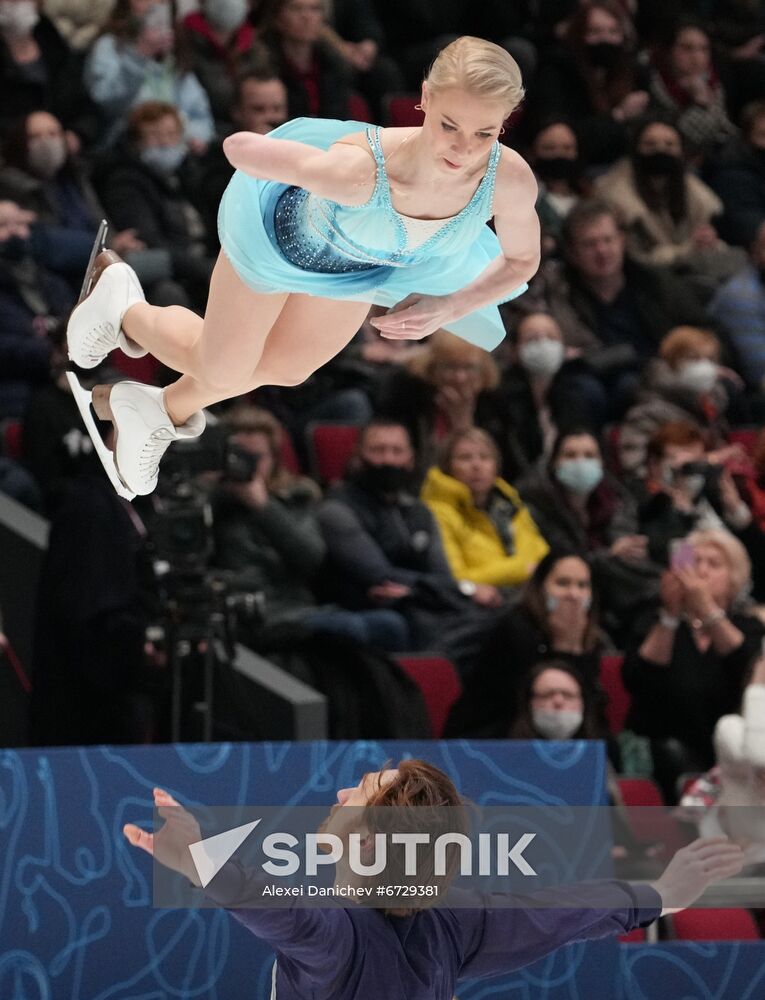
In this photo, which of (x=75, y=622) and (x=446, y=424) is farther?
(x=446, y=424)

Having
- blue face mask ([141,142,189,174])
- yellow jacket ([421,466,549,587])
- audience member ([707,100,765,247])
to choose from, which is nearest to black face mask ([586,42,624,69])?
audience member ([707,100,765,247])

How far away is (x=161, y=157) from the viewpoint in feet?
24.0

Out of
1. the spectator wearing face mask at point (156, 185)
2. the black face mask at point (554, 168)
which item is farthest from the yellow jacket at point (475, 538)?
the black face mask at point (554, 168)

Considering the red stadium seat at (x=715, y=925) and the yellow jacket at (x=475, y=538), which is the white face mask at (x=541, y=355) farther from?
the red stadium seat at (x=715, y=925)

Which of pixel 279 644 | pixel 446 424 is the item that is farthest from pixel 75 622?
pixel 446 424

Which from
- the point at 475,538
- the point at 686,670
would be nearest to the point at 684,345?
the point at 475,538

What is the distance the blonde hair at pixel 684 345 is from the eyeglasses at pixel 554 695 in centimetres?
206

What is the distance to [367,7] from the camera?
889 centimetres

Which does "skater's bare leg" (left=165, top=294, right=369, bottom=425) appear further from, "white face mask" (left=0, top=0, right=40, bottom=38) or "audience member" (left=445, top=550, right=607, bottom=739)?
"white face mask" (left=0, top=0, right=40, bottom=38)

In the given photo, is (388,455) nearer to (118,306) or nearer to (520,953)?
(118,306)

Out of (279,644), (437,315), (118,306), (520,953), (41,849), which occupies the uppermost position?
(437,315)

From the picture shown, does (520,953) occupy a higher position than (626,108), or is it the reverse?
(520,953)

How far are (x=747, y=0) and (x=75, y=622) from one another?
5.68 m

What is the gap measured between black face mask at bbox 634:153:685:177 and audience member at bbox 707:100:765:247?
0.55m
